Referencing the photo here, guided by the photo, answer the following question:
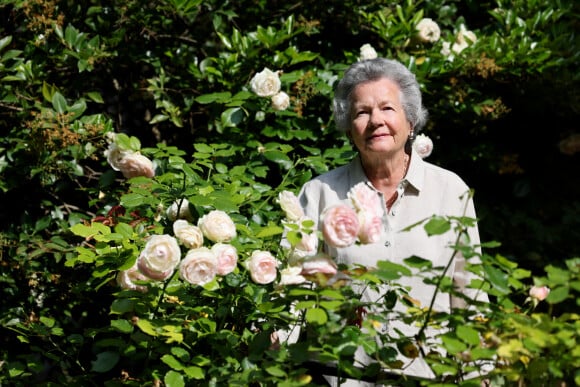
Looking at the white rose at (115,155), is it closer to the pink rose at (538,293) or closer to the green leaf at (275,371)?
the green leaf at (275,371)

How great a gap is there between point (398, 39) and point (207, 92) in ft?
2.91

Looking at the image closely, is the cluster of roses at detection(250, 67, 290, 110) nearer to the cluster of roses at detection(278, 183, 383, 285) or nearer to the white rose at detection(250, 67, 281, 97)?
the white rose at detection(250, 67, 281, 97)

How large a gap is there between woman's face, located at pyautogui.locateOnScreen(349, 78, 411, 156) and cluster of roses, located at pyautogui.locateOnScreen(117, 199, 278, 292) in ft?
2.27

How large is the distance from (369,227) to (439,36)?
2353 millimetres

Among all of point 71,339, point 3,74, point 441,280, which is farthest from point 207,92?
point 441,280

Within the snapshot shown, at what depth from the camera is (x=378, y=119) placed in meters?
2.56

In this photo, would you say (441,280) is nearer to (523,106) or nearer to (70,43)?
(70,43)

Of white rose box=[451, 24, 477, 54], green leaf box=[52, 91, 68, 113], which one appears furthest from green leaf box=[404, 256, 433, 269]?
white rose box=[451, 24, 477, 54]

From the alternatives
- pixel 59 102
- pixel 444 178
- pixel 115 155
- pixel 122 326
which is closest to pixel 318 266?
pixel 122 326

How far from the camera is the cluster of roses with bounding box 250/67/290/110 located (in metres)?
3.34

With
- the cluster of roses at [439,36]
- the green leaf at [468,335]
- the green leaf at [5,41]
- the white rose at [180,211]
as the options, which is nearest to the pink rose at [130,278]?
the white rose at [180,211]

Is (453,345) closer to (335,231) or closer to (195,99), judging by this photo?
(335,231)

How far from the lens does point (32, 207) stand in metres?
3.58

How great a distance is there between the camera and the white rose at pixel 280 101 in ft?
11.2
